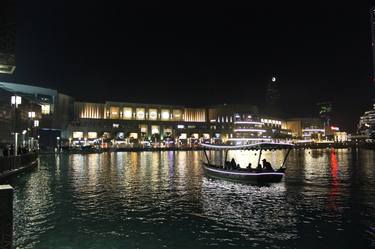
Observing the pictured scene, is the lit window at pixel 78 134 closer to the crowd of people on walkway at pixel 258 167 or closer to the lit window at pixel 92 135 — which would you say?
the lit window at pixel 92 135

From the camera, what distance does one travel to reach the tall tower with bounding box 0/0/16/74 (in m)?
11.8

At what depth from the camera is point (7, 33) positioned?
39.1 ft

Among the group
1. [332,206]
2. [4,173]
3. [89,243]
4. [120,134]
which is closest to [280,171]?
[332,206]

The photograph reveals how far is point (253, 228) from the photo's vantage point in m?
16.7

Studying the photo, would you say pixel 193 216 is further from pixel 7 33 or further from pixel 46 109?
pixel 46 109

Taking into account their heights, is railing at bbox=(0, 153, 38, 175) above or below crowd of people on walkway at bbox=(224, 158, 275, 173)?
above

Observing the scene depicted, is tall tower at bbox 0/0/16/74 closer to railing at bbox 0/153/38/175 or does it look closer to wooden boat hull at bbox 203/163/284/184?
railing at bbox 0/153/38/175

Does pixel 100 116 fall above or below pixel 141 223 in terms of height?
above

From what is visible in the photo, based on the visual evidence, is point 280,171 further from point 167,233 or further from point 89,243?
point 89,243

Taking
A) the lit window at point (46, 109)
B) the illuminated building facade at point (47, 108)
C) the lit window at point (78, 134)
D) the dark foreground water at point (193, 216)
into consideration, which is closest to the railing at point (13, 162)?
the dark foreground water at point (193, 216)

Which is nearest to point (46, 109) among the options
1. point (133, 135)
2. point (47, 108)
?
point (47, 108)

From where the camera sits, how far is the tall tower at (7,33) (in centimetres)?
1177

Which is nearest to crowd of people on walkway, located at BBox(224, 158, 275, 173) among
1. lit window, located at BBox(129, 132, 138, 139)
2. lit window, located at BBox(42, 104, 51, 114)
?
lit window, located at BBox(42, 104, 51, 114)

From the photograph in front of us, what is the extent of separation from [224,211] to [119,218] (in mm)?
6318
